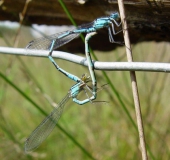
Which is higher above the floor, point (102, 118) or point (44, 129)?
point (44, 129)

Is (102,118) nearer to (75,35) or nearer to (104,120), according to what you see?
(104,120)

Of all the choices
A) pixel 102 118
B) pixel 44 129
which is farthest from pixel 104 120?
pixel 44 129

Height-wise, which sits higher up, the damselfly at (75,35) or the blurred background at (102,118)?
the damselfly at (75,35)

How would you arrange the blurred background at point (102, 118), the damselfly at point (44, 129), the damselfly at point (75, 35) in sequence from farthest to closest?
the blurred background at point (102, 118) < the damselfly at point (44, 129) < the damselfly at point (75, 35)

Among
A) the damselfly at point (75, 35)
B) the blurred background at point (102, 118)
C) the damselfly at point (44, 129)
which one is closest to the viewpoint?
the damselfly at point (75, 35)

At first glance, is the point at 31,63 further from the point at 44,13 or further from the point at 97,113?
the point at 44,13

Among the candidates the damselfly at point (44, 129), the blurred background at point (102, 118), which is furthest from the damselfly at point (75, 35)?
the blurred background at point (102, 118)

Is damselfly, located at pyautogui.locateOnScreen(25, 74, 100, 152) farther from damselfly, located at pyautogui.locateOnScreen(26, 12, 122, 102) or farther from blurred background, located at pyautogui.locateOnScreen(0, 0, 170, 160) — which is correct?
blurred background, located at pyautogui.locateOnScreen(0, 0, 170, 160)

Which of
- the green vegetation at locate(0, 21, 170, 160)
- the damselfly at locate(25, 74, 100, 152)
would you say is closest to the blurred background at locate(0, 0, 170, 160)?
the green vegetation at locate(0, 21, 170, 160)

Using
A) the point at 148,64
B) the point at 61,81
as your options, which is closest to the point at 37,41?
the point at 148,64

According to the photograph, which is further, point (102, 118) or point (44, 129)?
point (102, 118)

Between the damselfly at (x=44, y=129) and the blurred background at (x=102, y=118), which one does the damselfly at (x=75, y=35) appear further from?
the blurred background at (x=102, y=118)

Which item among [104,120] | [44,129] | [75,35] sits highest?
[75,35]
